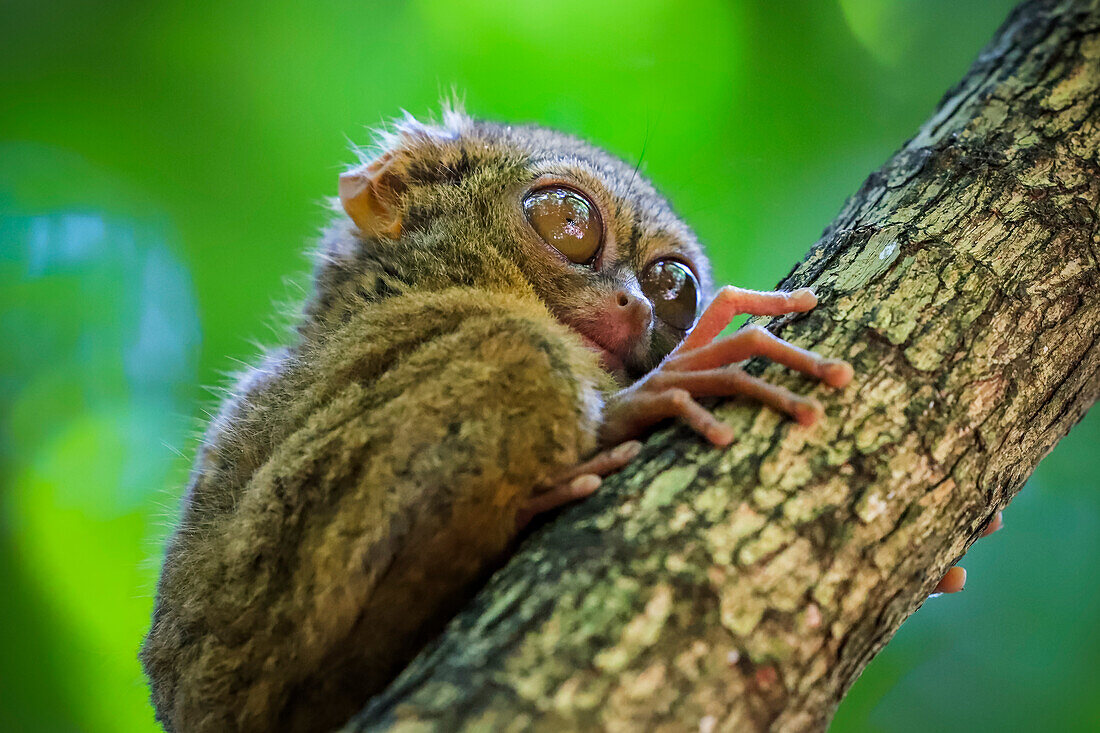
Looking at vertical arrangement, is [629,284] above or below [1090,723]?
below

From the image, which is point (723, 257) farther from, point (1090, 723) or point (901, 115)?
point (1090, 723)

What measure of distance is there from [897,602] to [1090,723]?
3174mm

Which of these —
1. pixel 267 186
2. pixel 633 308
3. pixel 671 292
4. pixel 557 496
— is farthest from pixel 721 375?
pixel 267 186

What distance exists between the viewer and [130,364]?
442 centimetres

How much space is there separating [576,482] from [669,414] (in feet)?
0.82

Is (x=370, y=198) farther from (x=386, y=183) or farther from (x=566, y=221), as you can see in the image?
(x=566, y=221)

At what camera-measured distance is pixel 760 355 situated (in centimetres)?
165

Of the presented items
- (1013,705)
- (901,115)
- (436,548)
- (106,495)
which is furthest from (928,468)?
(106,495)

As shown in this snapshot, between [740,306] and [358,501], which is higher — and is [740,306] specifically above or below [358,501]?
above

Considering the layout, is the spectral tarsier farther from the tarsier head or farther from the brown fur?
the tarsier head

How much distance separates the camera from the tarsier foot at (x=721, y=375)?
1497 mm

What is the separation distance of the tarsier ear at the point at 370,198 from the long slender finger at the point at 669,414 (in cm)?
122

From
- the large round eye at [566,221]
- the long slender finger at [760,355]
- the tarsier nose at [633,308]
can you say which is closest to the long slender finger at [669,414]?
the long slender finger at [760,355]

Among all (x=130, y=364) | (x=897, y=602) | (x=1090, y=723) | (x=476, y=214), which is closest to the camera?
(x=897, y=602)
